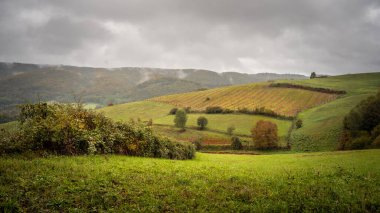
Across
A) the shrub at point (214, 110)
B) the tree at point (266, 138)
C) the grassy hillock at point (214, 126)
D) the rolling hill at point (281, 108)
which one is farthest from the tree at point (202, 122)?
the tree at point (266, 138)

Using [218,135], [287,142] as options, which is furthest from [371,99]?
[218,135]

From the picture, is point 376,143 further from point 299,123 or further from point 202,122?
point 202,122

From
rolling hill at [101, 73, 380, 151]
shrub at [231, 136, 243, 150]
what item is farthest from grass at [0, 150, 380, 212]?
shrub at [231, 136, 243, 150]

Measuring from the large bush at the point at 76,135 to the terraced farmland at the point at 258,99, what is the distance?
97.1m

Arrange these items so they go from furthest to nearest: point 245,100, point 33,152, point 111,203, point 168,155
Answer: point 245,100 → point 168,155 → point 33,152 → point 111,203

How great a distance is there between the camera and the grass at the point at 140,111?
484 feet

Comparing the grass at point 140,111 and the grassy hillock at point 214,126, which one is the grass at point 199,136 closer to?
the grassy hillock at point 214,126

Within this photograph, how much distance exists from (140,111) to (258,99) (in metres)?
66.2

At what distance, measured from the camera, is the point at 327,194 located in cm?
1419

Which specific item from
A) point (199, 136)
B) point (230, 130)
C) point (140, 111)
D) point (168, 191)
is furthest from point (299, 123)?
point (168, 191)

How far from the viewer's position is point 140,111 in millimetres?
160875

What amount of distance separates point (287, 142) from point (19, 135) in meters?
84.5

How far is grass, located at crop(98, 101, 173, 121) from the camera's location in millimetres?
147600

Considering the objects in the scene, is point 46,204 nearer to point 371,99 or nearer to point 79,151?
point 79,151
